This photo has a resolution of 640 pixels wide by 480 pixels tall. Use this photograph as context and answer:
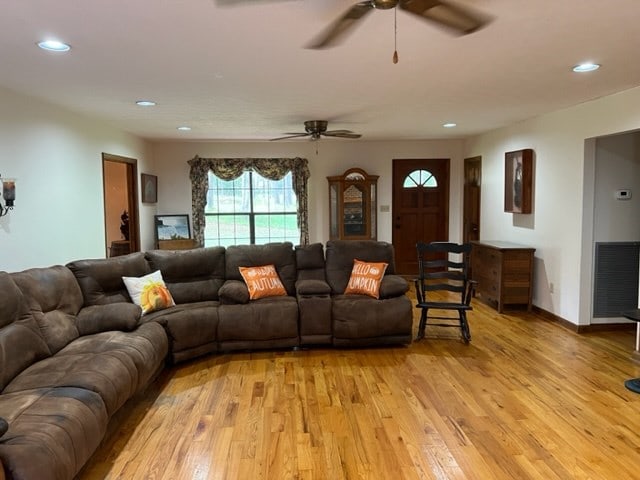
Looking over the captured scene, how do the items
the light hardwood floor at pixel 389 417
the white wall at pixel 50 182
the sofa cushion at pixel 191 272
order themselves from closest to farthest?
the light hardwood floor at pixel 389 417 → the white wall at pixel 50 182 → the sofa cushion at pixel 191 272

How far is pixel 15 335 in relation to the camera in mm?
2746

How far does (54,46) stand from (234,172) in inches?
A: 185

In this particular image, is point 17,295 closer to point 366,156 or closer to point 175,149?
point 175,149

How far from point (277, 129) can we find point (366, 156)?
1.95 metres

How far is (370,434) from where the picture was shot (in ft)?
8.96

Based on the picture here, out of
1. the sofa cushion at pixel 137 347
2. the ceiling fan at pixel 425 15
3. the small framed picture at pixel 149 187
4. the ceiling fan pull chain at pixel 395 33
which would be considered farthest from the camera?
the small framed picture at pixel 149 187

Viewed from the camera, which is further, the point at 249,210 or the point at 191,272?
the point at 249,210

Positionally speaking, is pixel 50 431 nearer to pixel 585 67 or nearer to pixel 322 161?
pixel 585 67

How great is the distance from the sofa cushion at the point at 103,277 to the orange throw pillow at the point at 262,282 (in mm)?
1003

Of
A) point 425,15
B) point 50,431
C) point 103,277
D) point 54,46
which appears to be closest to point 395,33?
point 425,15

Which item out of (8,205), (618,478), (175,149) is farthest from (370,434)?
(175,149)

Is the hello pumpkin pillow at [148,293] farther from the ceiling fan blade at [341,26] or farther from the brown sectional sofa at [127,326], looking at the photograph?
the ceiling fan blade at [341,26]

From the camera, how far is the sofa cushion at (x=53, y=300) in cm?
303

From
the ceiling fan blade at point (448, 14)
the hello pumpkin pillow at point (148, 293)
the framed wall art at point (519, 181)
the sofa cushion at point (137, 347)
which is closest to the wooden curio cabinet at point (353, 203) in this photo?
the framed wall art at point (519, 181)
